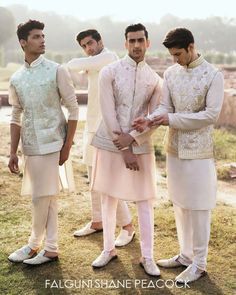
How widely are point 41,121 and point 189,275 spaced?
152 centimetres

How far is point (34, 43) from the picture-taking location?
11.7ft

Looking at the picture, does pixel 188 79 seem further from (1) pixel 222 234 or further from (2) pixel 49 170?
(1) pixel 222 234

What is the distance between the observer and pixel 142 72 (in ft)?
11.6

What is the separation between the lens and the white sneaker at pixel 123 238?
13.9 feet

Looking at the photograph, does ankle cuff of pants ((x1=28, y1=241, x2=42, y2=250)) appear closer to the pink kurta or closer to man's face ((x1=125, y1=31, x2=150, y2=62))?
the pink kurta

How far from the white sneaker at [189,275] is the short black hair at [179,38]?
1542 millimetres

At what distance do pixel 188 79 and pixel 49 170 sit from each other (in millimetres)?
1203

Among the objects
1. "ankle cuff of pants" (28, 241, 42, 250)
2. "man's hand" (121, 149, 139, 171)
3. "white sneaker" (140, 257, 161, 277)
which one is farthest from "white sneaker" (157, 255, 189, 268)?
"ankle cuff of pants" (28, 241, 42, 250)

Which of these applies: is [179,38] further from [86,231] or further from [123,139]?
[86,231]

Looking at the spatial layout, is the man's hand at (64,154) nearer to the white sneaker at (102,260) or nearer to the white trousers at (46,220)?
the white trousers at (46,220)

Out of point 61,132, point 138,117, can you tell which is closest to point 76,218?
point 61,132

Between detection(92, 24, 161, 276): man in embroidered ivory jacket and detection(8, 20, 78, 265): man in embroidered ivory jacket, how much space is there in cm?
27

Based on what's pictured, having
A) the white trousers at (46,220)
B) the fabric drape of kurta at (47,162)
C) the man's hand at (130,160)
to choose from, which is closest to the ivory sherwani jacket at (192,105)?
the man's hand at (130,160)

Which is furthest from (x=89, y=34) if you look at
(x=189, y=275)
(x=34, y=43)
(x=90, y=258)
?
(x=189, y=275)
